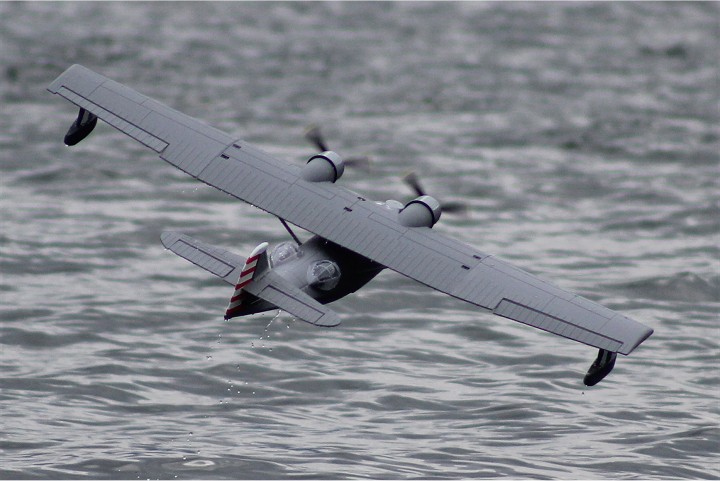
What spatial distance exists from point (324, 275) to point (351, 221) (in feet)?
4.61

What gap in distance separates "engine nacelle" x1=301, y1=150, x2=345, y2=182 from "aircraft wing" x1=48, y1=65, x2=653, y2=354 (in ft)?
0.58

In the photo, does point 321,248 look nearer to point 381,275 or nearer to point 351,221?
point 351,221

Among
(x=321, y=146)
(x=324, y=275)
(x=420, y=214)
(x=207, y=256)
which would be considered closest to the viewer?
(x=207, y=256)

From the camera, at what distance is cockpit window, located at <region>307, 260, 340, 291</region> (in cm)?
2831

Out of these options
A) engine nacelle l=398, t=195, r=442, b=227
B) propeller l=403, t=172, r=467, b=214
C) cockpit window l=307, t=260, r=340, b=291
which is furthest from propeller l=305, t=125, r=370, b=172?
cockpit window l=307, t=260, r=340, b=291

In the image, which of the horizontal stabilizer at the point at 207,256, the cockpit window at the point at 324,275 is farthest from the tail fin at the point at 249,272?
the cockpit window at the point at 324,275

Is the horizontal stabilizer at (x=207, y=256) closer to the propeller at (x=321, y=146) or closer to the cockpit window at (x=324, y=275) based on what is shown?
the cockpit window at (x=324, y=275)

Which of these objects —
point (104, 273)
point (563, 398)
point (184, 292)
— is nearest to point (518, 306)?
point (563, 398)

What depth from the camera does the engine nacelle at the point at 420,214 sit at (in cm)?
2869

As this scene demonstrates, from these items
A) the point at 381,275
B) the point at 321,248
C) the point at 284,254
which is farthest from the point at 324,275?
the point at 381,275

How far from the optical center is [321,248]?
2914cm

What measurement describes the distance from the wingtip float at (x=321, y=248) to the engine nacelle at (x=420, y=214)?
0.08 ft

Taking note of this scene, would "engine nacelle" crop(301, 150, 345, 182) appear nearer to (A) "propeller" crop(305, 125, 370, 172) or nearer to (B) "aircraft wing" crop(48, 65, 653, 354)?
(B) "aircraft wing" crop(48, 65, 653, 354)

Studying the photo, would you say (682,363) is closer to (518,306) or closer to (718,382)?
(718,382)
